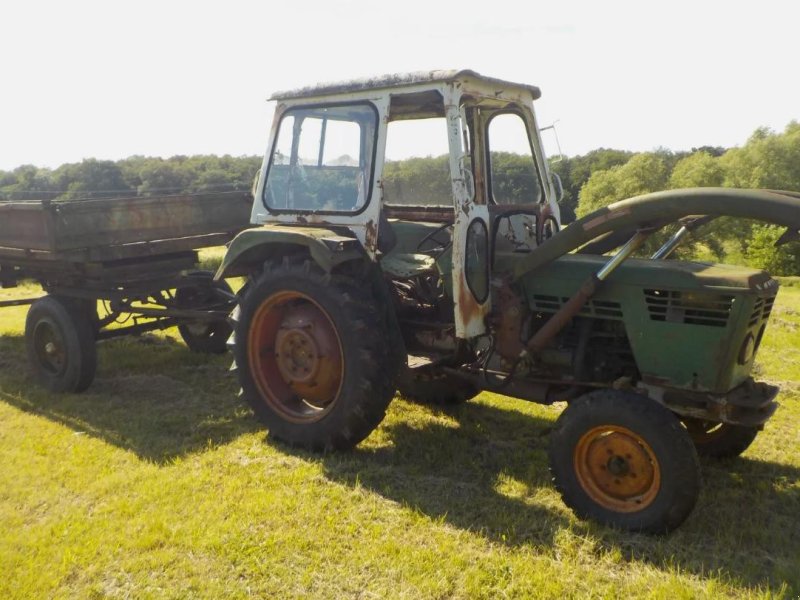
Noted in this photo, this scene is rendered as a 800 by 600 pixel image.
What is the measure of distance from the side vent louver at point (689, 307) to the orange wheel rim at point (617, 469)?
26.7 inches

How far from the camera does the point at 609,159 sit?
39.2 metres

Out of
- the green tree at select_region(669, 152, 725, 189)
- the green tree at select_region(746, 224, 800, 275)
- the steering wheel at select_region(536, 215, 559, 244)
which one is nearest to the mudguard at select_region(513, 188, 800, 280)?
the steering wheel at select_region(536, 215, 559, 244)

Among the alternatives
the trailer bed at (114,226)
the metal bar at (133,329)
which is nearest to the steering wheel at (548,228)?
the trailer bed at (114,226)

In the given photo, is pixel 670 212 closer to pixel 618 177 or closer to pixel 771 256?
pixel 771 256

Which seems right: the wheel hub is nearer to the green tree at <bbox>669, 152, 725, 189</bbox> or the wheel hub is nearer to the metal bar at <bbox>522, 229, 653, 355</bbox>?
the metal bar at <bbox>522, 229, 653, 355</bbox>

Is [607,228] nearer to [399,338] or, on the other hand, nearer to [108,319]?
[399,338]

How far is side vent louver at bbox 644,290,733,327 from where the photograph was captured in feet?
11.7

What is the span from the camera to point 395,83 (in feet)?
13.9

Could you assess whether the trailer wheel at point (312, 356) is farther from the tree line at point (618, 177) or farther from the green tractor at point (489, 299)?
the tree line at point (618, 177)

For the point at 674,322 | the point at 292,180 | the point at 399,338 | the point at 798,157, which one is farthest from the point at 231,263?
the point at 798,157

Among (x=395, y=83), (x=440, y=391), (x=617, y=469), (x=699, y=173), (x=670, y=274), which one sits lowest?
(x=440, y=391)

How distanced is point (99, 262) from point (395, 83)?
10.8 ft

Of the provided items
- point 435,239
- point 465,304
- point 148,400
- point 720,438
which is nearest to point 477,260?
point 465,304

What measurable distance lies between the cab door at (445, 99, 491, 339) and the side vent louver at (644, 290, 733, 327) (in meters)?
0.96
